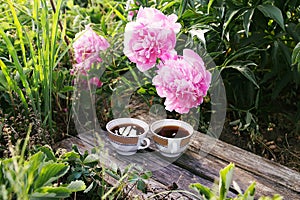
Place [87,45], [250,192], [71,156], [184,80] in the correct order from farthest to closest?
1. [87,45]
2. [184,80]
3. [71,156]
4. [250,192]

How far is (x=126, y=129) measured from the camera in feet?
5.24

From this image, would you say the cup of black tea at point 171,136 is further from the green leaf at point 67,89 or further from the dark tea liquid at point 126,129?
the green leaf at point 67,89

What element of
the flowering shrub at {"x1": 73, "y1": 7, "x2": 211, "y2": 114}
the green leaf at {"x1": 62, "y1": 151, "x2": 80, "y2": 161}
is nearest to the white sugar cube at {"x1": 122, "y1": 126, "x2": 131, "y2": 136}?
the flowering shrub at {"x1": 73, "y1": 7, "x2": 211, "y2": 114}

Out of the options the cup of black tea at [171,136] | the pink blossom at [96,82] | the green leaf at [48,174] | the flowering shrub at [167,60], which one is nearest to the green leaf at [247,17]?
the flowering shrub at [167,60]

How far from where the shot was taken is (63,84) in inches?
74.9

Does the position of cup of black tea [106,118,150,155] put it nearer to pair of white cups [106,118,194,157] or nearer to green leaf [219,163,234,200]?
pair of white cups [106,118,194,157]

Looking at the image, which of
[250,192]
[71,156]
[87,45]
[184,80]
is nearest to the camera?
[250,192]

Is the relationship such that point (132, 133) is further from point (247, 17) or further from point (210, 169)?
point (247, 17)

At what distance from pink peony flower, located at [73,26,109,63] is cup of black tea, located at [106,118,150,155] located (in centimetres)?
33

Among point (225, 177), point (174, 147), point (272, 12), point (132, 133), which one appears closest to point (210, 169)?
point (174, 147)

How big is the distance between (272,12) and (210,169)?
549 mm

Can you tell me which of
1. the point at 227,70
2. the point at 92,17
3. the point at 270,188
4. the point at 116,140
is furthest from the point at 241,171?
the point at 92,17

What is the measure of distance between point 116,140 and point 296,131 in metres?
0.83

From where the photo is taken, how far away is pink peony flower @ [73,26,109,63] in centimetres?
180
